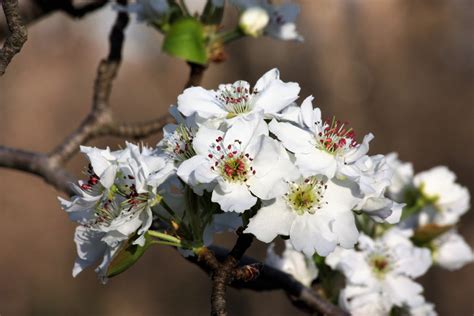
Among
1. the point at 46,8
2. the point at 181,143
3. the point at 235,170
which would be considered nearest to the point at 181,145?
the point at 181,143

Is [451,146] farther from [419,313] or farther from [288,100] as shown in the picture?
[288,100]

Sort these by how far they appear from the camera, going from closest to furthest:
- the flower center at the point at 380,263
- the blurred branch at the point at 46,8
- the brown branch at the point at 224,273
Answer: the brown branch at the point at 224,273 < the flower center at the point at 380,263 < the blurred branch at the point at 46,8

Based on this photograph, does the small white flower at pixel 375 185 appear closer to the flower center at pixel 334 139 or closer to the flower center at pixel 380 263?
the flower center at pixel 334 139

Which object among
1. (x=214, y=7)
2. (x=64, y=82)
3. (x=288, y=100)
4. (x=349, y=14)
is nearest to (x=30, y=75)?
(x=64, y=82)

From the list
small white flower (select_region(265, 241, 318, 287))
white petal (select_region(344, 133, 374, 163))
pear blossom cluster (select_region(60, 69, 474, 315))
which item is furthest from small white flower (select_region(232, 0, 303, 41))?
white petal (select_region(344, 133, 374, 163))

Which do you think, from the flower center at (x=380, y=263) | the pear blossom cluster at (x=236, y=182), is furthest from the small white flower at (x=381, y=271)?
the pear blossom cluster at (x=236, y=182)

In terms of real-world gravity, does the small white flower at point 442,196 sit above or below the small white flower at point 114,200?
above
